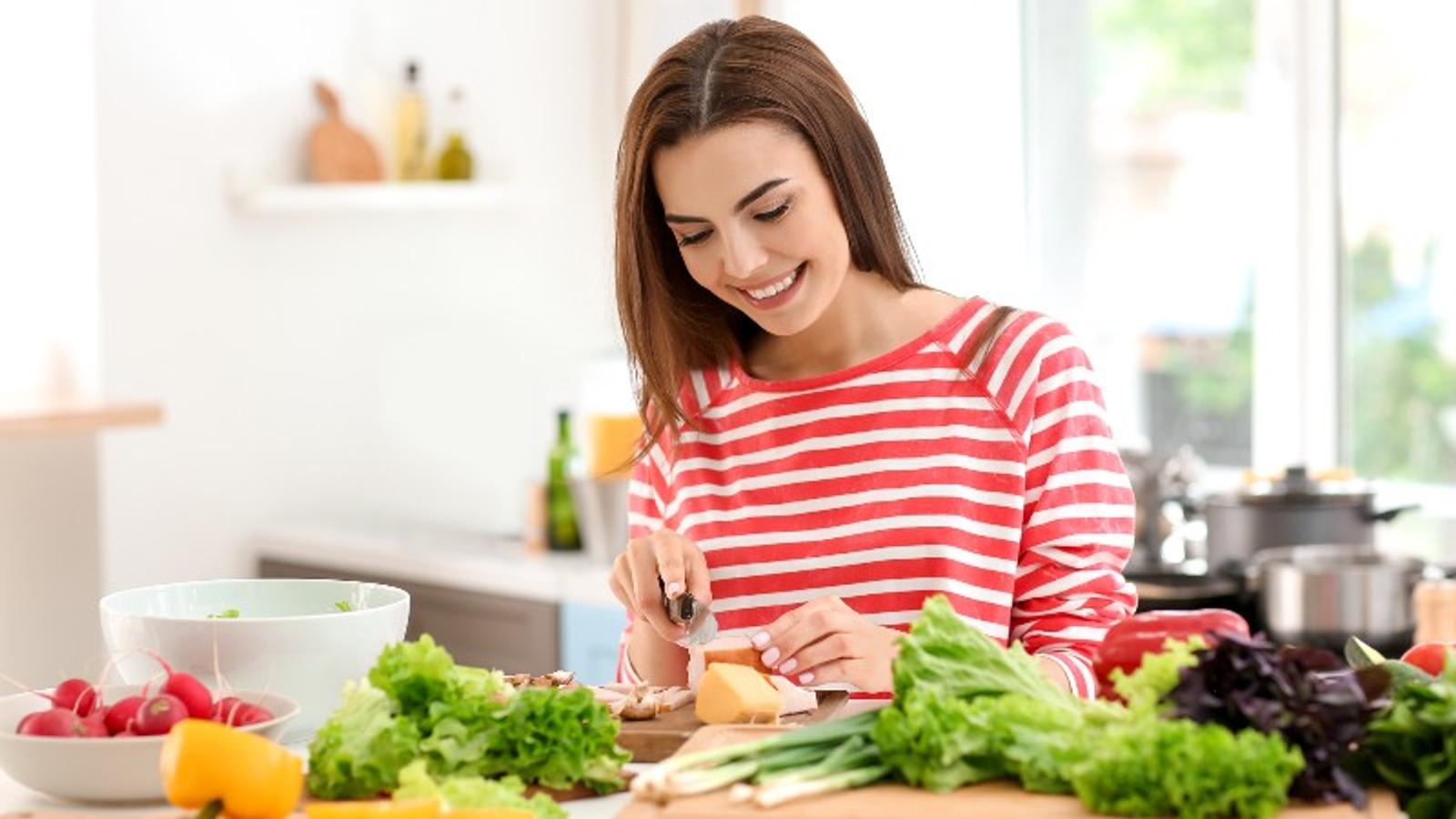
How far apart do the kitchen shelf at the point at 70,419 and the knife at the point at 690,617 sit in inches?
88.0

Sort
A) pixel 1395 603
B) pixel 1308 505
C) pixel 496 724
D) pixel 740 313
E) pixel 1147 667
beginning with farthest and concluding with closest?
pixel 1308 505
pixel 1395 603
pixel 740 313
pixel 496 724
pixel 1147 667

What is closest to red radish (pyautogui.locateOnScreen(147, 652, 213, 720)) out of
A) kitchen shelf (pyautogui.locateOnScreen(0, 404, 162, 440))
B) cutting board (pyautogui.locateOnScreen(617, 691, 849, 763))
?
cutting board (pyautogui.locateOnScreen(617, 691, 849, 763))

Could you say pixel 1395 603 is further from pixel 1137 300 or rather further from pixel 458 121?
pixel 458 121

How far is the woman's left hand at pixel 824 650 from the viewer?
1915mm

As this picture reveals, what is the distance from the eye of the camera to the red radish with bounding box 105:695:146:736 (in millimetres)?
1659

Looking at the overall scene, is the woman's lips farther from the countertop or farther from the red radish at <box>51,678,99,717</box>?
the countertop

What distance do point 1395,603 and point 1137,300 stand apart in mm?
1850

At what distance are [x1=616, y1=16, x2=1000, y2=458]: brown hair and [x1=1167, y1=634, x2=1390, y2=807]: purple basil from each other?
809 mm

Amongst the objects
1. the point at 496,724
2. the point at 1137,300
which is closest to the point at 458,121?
the point at 1137,300

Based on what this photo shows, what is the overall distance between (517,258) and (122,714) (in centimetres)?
346

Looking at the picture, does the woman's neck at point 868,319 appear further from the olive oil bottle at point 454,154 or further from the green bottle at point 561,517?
the olive oil bottle at point 454,154

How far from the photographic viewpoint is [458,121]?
16.0ft

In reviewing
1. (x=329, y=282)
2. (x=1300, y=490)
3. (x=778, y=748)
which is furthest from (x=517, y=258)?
(x=778, y=748)

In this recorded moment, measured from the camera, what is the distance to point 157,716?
164cm
